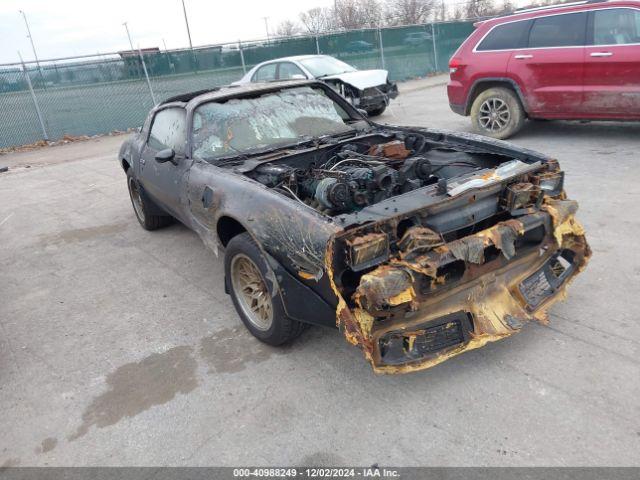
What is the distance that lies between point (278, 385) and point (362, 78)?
902cm

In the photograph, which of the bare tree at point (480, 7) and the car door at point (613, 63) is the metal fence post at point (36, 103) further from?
the bare tree at point (480, 7)

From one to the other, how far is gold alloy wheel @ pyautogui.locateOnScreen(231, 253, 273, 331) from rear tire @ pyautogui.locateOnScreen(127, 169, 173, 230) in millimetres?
2280

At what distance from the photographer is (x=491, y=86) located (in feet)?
25.3

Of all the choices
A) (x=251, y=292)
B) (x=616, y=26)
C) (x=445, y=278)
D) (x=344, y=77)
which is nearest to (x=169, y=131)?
(x=251, y=292)

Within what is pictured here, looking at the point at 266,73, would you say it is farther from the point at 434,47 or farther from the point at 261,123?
the point at 434,47

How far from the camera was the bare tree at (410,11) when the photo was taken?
38688mm

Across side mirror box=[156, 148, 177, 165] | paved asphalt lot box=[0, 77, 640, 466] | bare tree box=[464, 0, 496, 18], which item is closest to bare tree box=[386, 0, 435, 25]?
bare tree box=[464, 0, 496, 18]

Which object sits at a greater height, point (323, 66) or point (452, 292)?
point (323, 66)

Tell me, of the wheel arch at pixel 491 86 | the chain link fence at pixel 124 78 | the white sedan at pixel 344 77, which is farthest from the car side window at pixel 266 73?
the wheel arch at pixel 491 86

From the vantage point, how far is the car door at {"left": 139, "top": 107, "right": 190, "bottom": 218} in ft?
13.5

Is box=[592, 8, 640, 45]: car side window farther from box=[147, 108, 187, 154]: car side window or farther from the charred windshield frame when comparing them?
box=[147, 108, 187, 154]: car side window

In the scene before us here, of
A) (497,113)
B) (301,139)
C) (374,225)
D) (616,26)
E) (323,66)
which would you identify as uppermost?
(616,26)

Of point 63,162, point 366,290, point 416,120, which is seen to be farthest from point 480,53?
point 63,162

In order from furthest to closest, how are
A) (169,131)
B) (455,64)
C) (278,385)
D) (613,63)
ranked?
(455,64) < (613,63) < (169,131) < (278,385)
